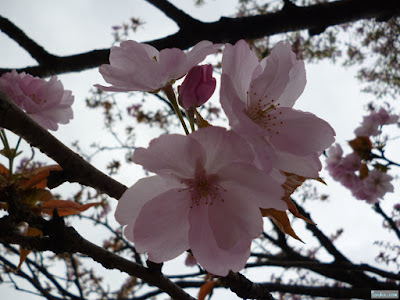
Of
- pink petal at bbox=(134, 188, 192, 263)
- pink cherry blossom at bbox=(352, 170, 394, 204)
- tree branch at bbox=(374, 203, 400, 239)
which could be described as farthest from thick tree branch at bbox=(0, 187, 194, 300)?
pink cherry blossom at bbox=(352, 170, 394, 204)

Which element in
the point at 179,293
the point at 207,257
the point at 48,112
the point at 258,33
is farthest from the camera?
the point at 258,33

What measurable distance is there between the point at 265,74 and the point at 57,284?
193cm

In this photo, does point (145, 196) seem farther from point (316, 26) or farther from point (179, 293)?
point (316, 26)

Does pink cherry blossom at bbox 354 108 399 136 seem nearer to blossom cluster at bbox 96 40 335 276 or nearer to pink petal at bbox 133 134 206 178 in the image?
blossom cluster at bbox 96 40 335 276

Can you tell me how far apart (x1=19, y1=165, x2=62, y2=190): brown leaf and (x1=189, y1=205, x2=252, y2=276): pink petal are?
451 millimetres

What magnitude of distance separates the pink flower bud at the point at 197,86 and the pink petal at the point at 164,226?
0.17 m

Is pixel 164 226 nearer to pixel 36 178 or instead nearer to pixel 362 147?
pixel 36 178

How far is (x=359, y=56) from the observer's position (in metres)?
5.84

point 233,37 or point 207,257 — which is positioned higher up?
point 233,37

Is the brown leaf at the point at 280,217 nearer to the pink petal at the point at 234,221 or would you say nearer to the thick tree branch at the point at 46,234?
the pink petal at the point at 234,221

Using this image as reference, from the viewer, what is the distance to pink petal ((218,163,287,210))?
0.50 metres

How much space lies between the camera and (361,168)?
2561mm

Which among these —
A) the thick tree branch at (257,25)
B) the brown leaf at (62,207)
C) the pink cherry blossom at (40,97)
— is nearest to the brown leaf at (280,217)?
the brown leaf at (62,207)

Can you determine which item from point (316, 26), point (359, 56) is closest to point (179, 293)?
point (316, 26)
